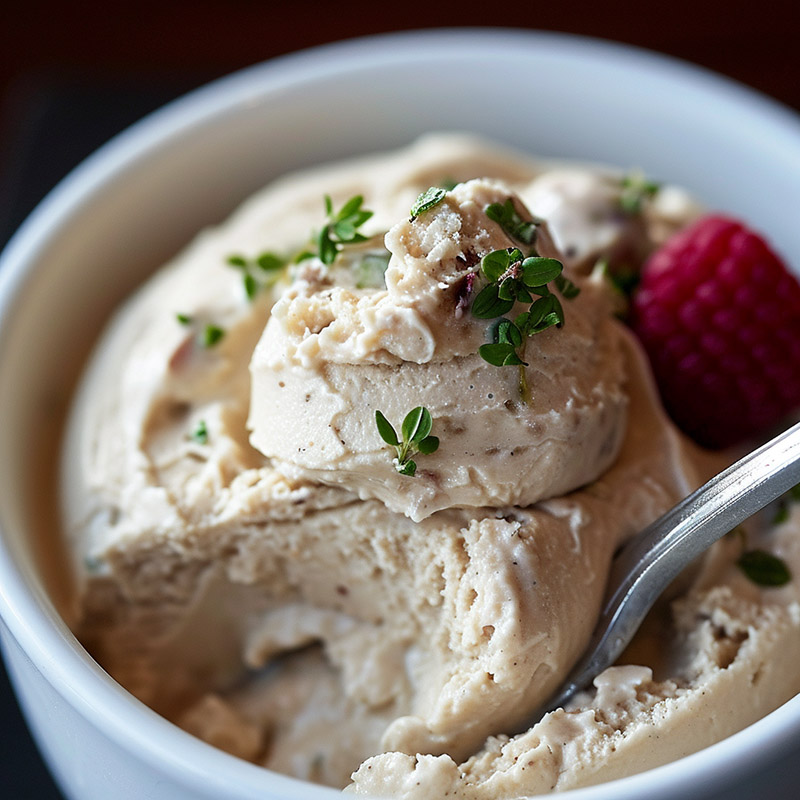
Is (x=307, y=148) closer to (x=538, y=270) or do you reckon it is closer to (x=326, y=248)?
(x=326, y=248)

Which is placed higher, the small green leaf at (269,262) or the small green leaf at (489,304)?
the small green leaf at (489,304)

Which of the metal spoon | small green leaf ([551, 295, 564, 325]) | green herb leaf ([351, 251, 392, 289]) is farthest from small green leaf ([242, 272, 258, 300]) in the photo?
the metal spoon

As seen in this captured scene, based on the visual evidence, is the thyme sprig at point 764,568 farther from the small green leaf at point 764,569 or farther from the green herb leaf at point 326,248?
the green herb leaf at point 326,248

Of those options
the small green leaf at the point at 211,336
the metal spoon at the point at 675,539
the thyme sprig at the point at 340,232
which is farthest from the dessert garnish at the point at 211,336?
the metal spoon at the point at 675,539

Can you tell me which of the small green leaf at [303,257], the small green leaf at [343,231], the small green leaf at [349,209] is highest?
the small green leaf at [349,209]

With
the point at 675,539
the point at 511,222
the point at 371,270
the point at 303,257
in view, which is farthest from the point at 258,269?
the point at 675,539
